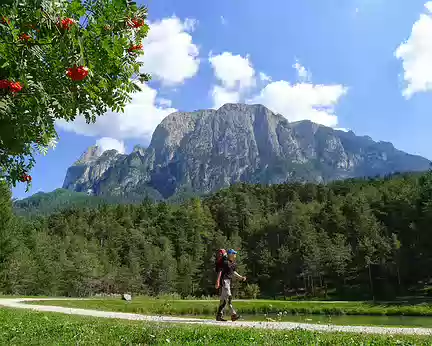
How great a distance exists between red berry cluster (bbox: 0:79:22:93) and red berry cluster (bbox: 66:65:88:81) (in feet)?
2.01

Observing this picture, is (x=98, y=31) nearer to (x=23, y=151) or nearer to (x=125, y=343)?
(x=23, y=151)

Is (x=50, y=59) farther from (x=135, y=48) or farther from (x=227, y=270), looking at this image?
(x=227, y=270)

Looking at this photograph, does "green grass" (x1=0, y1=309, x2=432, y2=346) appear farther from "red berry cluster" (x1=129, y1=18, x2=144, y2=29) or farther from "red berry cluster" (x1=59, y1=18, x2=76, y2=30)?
"red berry cluster" (x1=59, y1=18, x2=76, y2=30)

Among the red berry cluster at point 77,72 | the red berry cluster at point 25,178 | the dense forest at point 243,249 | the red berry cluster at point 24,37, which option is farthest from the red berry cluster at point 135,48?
the dense forest at point 243,249

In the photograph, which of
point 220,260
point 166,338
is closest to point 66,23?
point 166,338

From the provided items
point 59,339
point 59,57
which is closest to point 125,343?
point 59,339

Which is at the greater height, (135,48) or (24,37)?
(135,48)

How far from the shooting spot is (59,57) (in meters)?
5.44

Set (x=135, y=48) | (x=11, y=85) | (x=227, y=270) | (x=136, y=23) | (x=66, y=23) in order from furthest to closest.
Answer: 1. (x=227, y=270)
2. (x=135, y=48)
3. (x=136, y=23)
4. (x=66, y=23)
5. (x=11, y=85)

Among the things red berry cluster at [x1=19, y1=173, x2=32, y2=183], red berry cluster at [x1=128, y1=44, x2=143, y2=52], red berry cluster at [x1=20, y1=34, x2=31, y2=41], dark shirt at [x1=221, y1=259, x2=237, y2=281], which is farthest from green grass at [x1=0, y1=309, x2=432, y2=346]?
red berry cluster at [x1=20, y1=34, x2=31, y2=41]

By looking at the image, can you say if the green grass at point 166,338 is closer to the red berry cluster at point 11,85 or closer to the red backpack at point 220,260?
the red backpack at point 220,260

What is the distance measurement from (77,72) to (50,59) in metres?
0.49

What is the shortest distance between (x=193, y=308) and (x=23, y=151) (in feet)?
136

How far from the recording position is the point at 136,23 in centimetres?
649
